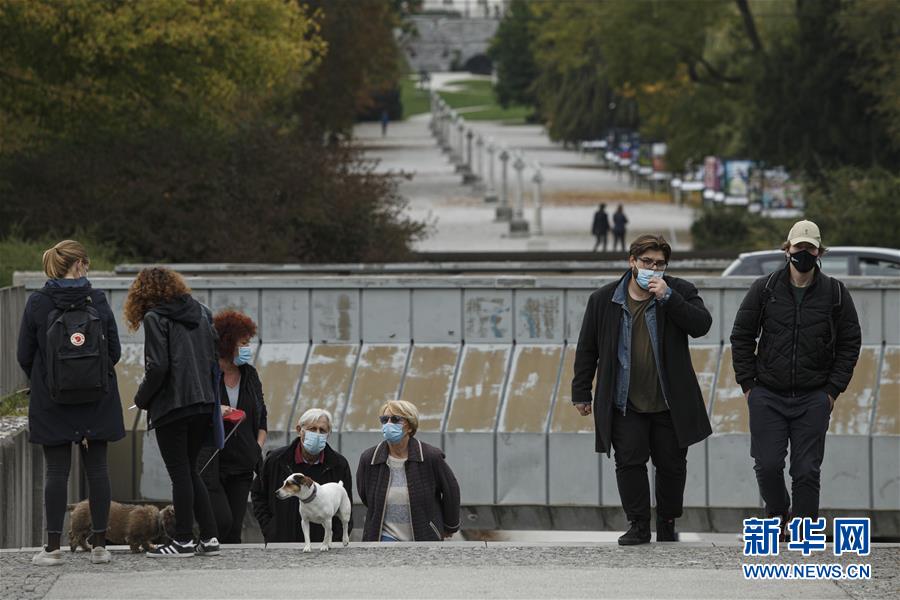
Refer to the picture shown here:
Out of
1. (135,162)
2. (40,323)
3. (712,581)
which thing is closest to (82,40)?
(135,162)

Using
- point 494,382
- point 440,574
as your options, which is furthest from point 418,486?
point 494,382

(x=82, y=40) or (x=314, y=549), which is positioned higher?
(x=82, y=40)

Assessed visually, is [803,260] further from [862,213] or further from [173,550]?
[862,213]

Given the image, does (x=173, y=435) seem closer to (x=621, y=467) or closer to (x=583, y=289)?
(x=621, y=467)

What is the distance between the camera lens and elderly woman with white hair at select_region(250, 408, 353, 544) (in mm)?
9602

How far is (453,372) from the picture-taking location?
48.6 ft

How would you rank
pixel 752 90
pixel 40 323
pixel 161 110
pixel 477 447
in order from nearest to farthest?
pixel 40 323
pixel 477 447
pixel 161 110
pixel 752 90

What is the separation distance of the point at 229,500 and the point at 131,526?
1098 mm

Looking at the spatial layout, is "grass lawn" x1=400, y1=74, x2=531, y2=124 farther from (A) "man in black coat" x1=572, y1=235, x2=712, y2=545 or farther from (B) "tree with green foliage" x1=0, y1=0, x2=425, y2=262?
(A) "man in black coat" x1=572, y1=235, x2=712, y2=545

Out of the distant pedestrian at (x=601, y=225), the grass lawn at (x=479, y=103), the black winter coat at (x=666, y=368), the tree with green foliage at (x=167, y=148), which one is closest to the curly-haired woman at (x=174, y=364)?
the black winter coat at (x=666, y=368)

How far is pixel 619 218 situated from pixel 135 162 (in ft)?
69.4

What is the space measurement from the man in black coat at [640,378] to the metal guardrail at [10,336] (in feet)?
19.3

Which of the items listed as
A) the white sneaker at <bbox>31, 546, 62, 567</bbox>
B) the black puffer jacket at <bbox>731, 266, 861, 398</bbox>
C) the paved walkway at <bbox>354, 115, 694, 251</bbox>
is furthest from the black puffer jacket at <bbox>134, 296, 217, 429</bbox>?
the paved walkway at <bbox>354, 115, 694, 251</bbox>

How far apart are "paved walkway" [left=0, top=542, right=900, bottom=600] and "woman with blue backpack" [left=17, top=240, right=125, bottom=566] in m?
0.32
